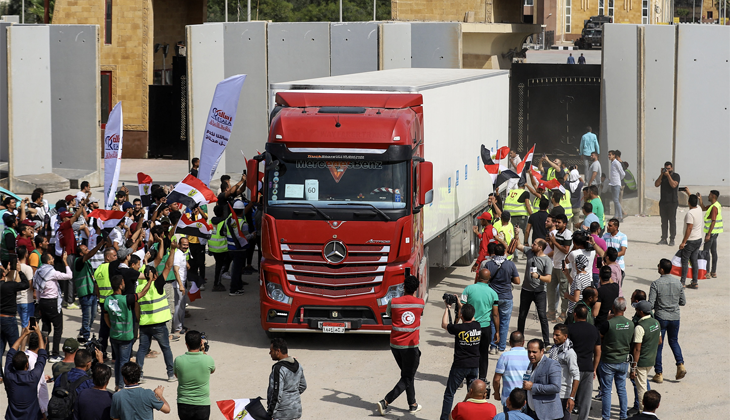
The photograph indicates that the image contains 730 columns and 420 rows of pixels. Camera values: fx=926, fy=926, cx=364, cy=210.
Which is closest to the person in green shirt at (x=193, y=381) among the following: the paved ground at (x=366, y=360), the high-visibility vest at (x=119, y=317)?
the paved ground at (x=366, y=360)

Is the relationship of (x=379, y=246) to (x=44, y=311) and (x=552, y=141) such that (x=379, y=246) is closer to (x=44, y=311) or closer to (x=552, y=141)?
(x=44, y=311)

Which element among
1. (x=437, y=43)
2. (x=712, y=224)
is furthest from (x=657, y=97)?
(x=712, y=224)

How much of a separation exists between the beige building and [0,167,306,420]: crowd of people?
15118 mm

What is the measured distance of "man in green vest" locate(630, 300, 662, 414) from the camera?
10.7 m

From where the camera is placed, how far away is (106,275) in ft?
40.8

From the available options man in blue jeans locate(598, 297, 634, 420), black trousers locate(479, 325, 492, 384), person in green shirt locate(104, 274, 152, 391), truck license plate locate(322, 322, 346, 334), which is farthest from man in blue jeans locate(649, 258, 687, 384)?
person in green shirt locate(104, 274, 152, 391)

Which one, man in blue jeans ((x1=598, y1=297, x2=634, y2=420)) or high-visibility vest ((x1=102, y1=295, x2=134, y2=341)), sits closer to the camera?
man in blue jeans ((x1=598, y1=297, x2=634, y2=420))

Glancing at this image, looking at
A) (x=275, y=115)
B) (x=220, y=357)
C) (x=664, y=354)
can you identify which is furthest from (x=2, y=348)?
(x=664, y=354)

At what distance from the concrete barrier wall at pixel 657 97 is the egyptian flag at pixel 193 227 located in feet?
42.5

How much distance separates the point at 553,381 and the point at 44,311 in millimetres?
6998

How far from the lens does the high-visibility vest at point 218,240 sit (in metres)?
16.2

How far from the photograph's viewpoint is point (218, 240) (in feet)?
53.3

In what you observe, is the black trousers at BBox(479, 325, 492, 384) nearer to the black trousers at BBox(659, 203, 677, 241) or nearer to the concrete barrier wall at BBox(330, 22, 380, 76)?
the black trousers at BBox(659, 203, 677, 241)

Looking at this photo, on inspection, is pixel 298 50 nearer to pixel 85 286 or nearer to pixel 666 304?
pixel 85 286
